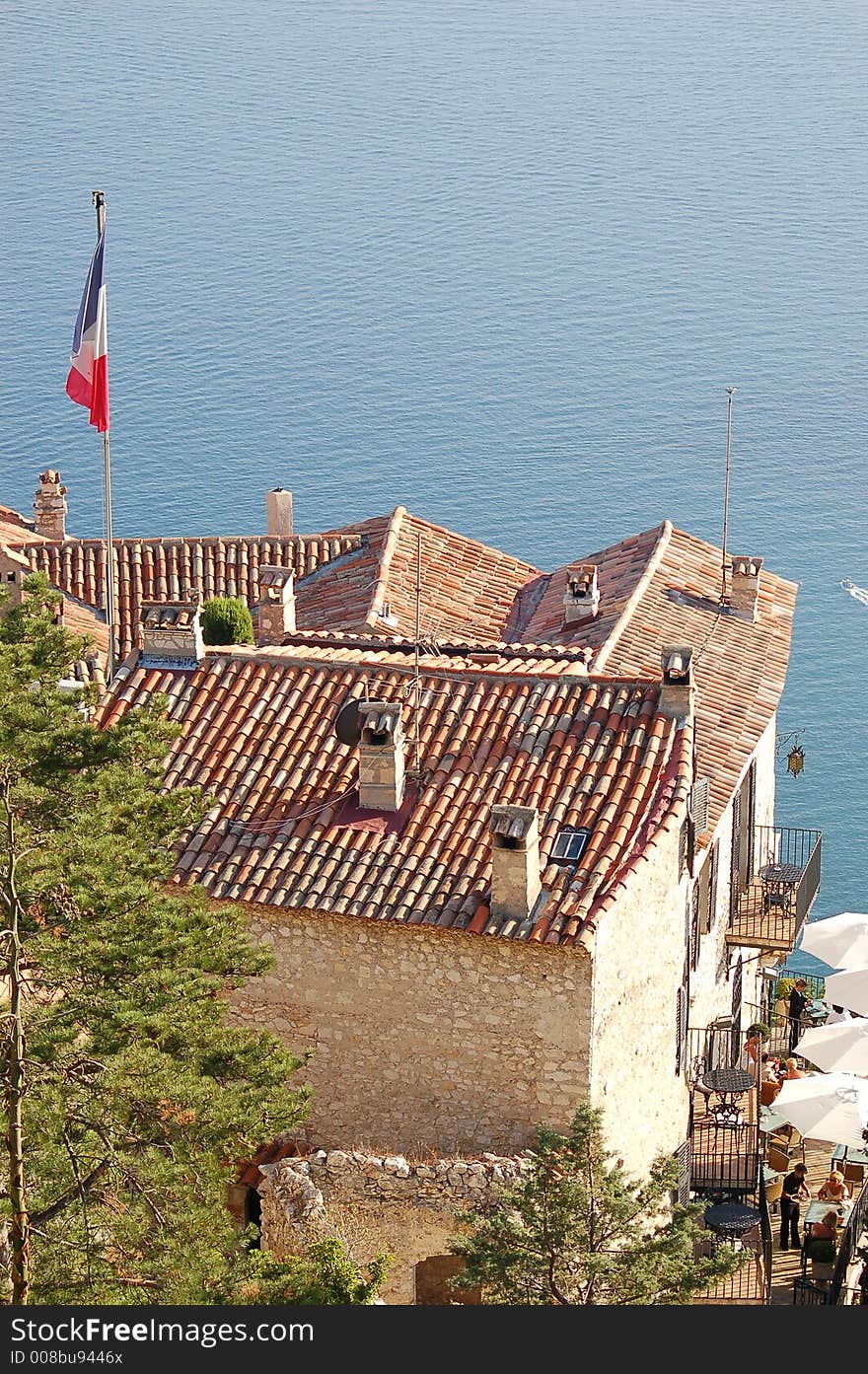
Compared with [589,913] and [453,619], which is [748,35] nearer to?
[453,619]

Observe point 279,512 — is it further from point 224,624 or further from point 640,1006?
point 640,1006

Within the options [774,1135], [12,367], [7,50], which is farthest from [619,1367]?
[7,50]

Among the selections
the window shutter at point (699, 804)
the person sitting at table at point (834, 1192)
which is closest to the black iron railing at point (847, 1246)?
the person sitting at table at point (834, 1192)

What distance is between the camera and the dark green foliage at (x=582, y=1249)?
1975cm

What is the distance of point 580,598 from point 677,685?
41.6 ft

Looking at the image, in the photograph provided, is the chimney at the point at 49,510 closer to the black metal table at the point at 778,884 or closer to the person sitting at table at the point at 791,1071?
the black metal table at the point at 778,884


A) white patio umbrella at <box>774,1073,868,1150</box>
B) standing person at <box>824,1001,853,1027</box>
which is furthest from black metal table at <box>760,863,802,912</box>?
white patio umbrella at <box>774,1073,868,1150</box>

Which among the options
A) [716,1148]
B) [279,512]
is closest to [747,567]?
[279,512]

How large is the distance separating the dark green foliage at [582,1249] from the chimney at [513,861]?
11.0 feet

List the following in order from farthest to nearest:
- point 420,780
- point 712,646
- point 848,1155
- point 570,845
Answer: point 712,646 < point 848,1155 < point 420,780 < point 570,845

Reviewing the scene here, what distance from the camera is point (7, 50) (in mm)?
145500

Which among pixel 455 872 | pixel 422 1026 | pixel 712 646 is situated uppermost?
pixel 712 646

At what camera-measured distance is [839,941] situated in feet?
105

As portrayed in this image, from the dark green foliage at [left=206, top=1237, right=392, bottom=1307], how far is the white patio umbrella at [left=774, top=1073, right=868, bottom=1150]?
322 inches
